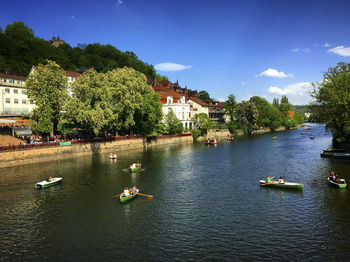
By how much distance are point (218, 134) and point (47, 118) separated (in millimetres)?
84683

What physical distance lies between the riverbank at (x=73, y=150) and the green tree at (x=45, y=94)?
5802 mm

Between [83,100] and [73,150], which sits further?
[83,100]

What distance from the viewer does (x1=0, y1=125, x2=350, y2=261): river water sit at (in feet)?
70.8

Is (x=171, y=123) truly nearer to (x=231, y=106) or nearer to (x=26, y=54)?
(x=231, y=106)

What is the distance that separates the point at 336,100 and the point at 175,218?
4749cm

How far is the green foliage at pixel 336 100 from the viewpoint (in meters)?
55.2

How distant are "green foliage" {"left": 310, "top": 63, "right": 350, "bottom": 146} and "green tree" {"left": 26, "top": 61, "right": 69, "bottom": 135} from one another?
63.6 metres

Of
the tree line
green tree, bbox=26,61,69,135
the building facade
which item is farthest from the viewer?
the building facade

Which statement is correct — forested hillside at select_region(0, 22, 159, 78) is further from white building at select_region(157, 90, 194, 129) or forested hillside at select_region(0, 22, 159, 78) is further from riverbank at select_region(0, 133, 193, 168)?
riverbank at select_region(0, 133, 193, 168)

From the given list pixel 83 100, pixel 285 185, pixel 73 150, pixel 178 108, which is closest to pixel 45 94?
pixel 83 100

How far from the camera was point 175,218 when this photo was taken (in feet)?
92.7

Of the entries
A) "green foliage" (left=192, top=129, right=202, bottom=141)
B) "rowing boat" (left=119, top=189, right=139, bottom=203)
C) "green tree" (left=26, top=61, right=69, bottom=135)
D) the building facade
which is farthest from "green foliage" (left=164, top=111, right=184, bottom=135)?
"rowing boat" (left=119, top=189, right=139, bottom=203)

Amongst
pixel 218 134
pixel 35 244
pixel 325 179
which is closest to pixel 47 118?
pixel 35 244

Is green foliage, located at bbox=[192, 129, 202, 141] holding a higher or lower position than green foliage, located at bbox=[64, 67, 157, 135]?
lower
